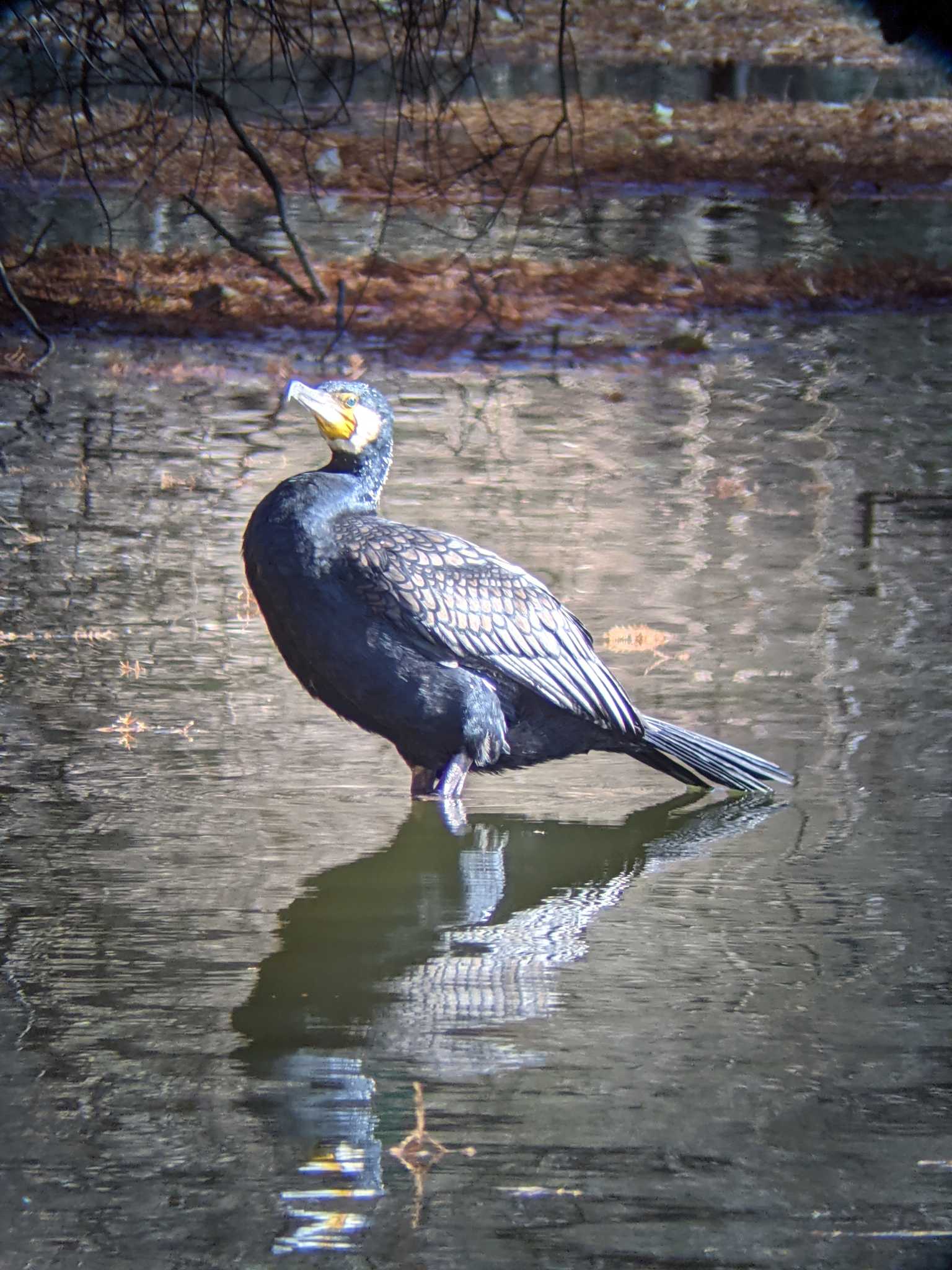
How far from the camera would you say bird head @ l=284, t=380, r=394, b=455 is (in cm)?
498

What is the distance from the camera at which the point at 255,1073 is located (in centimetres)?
323

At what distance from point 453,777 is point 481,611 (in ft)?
1.45

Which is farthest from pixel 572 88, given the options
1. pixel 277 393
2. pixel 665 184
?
pixel 277 393

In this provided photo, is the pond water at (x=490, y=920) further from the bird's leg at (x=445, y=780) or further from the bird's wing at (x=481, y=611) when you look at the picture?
the bird's wing at (x=481, y=611)

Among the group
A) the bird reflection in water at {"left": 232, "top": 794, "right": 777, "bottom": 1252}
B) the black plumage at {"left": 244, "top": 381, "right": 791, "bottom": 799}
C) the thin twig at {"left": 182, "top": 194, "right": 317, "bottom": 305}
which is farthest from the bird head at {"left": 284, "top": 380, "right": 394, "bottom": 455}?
the thin twig at {"left": 182, "top": 194, "right": 317, "bottom": 305}

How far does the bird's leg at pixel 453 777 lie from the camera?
185 inches

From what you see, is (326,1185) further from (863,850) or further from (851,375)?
(851,375)

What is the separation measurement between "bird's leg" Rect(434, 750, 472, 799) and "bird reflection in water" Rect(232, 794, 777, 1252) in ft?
0.26

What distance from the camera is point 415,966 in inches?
149

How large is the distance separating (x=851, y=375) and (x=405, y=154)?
909 centimetres

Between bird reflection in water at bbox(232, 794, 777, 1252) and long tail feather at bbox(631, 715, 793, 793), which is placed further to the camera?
long tail feather at bbox(631, 715, 793, 793)

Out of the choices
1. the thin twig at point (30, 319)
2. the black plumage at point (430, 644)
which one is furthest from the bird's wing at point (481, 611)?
the thin twig at point (30, 319)

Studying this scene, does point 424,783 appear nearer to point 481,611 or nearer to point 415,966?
point 481,611

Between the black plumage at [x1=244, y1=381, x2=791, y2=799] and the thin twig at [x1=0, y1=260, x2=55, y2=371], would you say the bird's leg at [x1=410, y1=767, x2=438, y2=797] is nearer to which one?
the black plumage at [x1=244, y1=381, x2=791, y2=799]
